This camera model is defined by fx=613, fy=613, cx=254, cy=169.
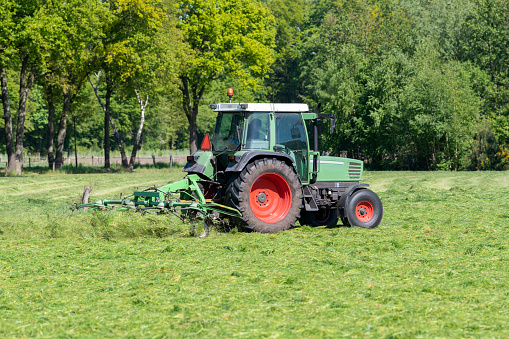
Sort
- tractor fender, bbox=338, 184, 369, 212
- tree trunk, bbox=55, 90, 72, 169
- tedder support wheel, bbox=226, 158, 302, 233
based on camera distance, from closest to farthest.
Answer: tedder support wheel, bbox=226, 158, 302, 233
tractor fender, bbox=338, 184, 369, 212
tree trunk, bbox=55, 90, 72, 169

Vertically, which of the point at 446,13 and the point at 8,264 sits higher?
the point at 446,13

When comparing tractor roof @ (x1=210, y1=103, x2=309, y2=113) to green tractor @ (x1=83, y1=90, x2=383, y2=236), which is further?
tractor roof @ (x1=210, y1=103, x2=309, y2=113)

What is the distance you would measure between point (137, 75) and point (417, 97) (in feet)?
63.6

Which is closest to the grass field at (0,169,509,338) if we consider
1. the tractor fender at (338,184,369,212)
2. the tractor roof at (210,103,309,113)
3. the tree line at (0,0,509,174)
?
the tractor fender at (338,184,369,212)

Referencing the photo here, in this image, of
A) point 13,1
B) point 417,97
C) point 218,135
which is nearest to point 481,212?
point 218,135

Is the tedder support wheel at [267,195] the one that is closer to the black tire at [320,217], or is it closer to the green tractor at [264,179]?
the green tractor at [264,179]

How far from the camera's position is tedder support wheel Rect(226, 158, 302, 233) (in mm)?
11219

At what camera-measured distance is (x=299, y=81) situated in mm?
83188

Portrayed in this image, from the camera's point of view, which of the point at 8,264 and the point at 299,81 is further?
the point at 299,81

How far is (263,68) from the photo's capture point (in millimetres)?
47750

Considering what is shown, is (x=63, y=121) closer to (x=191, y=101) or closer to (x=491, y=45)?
(x=191, y=101)

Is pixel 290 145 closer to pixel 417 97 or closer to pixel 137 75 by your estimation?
pixel 137 75

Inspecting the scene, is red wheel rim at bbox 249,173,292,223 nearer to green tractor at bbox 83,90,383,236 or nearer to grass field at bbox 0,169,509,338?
green tractor at bbox 83,90,383,236

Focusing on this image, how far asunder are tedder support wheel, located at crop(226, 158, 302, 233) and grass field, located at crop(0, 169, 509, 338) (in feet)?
1.32
